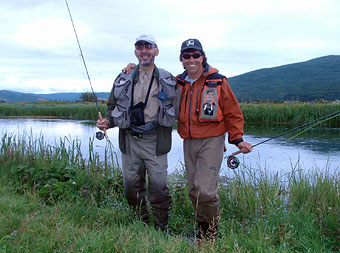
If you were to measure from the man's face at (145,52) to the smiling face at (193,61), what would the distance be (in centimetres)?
31

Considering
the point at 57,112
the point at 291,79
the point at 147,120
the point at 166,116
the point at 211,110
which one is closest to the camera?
the point at 211,110

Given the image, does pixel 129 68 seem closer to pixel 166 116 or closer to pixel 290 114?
pixel 166 116

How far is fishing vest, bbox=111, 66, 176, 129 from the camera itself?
3.07m

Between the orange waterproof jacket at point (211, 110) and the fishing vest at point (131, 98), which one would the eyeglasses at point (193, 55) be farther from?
the fishing vest at point (131, 98)

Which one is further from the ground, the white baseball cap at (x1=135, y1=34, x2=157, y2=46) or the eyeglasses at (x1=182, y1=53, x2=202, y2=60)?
the white baseball cap at (x1=135, y1=34, x2=157, y2=46)

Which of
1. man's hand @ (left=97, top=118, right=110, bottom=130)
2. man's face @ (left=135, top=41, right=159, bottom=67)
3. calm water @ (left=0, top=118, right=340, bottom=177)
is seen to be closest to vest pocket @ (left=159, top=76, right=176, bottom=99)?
man's face @ (left=135, top=41, right=159, bottom=67)

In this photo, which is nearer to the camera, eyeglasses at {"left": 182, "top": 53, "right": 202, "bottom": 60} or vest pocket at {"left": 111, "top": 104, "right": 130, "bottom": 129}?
eyeglasses at {"left": 182, "top": 53, "right": 202, "bottom": 60}

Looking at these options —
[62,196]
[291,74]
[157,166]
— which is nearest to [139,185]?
[157,166]

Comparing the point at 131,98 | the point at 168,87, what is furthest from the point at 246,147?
the point at 131,98

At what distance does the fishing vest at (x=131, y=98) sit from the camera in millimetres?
3074

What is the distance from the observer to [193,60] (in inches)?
118

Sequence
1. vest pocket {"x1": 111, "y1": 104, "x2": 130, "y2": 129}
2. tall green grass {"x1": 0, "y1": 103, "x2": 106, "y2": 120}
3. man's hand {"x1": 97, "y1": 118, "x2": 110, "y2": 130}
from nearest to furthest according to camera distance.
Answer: vest pocket {"x1": 111, "y1": 104, "x2": 130, "y2": 129} < man's hand {"x1": 97, "y1": 118, "x2": 110, "y2": 130} < tall green grass {"x1": 0, "y1": 103, "x2": 106, "y2": 120}

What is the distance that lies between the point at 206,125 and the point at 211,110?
0.15 meters

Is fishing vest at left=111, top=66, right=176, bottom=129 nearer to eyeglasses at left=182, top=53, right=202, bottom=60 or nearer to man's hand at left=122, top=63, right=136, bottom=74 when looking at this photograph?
man's hand at left=122, top=63, right=136, bottom=74
